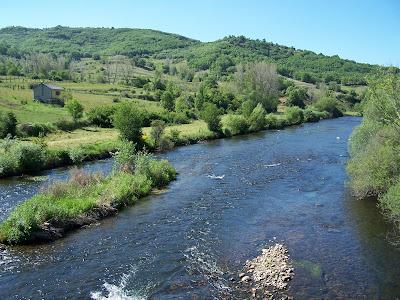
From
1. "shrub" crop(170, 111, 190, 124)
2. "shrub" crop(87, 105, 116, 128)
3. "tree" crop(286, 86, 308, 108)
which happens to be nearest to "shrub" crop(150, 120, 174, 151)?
"shrub" crop(87, 105, 116, 128)

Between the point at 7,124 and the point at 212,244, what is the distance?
46.3 m

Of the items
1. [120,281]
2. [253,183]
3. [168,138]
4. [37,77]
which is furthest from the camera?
[37,77]

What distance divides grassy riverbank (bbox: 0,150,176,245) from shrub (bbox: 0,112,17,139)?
27.2m

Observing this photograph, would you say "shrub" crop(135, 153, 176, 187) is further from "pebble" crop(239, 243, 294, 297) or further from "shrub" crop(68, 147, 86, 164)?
"pebble" crop(239, 243, 294, 297)

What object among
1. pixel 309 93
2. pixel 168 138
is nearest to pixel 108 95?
pixel 168 138

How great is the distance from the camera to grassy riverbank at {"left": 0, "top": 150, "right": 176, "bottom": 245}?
30.6m

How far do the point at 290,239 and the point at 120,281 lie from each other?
43.5 feet

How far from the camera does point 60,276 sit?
25.5 metres

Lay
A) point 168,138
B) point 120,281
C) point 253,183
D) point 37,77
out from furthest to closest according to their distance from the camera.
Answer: point 37,77 < point 168,138 < point 253,183 < point 120,281

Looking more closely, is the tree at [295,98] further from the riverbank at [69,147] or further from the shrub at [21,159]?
the shrub at [21,159]

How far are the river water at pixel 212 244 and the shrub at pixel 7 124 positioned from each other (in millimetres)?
17486

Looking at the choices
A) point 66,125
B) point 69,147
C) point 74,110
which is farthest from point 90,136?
point 69,147

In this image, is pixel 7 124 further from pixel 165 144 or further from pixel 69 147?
pixel 165 144

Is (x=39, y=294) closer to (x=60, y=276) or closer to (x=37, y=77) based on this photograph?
(x=60, y=276)
